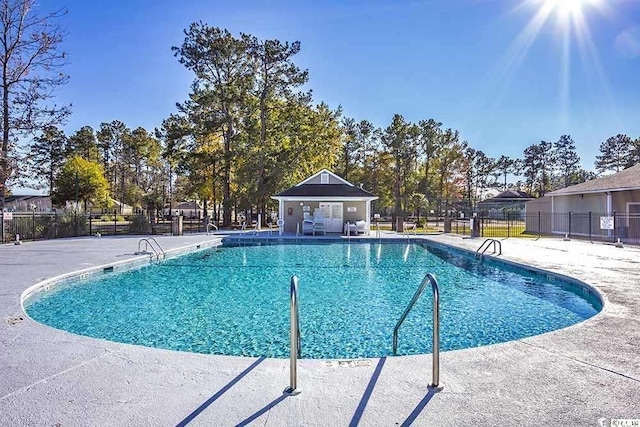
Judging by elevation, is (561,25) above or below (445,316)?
above

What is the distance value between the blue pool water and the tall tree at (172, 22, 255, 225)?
59.8 feet

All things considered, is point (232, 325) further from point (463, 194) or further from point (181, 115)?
point (463, 194)

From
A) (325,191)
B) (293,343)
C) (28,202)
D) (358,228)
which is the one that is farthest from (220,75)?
(28,202)

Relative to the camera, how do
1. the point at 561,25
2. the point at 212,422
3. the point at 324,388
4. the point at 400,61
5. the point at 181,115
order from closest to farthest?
the point at 212,422, the point at 324,388, the point at 561,25, the point at 400,61, the point at 181,115

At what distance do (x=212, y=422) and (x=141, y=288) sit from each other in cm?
757

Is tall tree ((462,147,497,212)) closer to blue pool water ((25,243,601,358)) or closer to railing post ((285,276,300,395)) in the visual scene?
blue pool water ((25,243,601,358))

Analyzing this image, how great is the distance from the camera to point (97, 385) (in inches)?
128

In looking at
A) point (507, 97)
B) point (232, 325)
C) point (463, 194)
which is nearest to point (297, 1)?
point (232, 325)

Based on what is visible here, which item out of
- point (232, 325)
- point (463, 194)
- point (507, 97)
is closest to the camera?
point (232, 325)

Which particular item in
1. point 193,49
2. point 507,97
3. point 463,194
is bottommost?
point 463,194

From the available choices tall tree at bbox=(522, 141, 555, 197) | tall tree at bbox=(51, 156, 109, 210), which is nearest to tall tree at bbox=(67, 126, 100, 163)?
tall tree at bbox=(51, 156, 109, 210)

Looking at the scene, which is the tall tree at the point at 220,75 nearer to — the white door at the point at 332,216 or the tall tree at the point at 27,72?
the white door at the point at 332,216

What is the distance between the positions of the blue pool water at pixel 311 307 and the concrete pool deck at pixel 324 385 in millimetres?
1593

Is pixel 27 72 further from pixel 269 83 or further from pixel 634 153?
pixel 634 153
